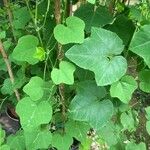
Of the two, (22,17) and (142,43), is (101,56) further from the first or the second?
(22,17)

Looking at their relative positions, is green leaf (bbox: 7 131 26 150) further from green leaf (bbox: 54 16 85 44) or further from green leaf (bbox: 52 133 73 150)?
green leaf (bbox: 54 16 85 44)

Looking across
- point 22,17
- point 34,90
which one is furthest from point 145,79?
point 22,17

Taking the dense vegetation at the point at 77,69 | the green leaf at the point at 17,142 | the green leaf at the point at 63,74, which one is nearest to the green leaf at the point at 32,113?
the dense vegetation at the point at 77,69

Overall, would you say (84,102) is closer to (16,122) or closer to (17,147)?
(17,147)

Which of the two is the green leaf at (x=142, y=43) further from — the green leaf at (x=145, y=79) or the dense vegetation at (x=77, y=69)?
the green leaf at (x=145, y=79)

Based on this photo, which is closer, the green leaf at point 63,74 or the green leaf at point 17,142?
the green leaf at point 63,74

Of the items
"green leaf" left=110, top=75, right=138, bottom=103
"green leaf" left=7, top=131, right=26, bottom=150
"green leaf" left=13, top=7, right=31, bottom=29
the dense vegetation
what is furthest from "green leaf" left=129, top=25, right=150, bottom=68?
"green leaf" left=7, top=131, right=26, bottom=150
